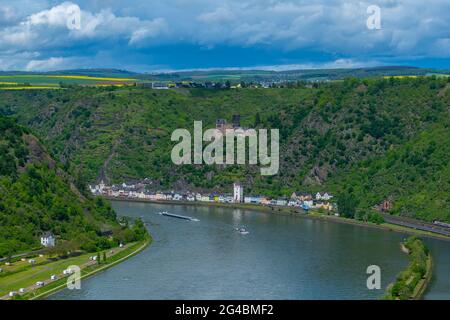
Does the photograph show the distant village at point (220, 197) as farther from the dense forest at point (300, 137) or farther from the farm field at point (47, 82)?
the farm field at point (47, 82)

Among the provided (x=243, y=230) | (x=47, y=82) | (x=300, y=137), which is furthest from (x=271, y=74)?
(x=243, y=230)

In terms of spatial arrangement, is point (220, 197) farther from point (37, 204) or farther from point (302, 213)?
point (37, 204)

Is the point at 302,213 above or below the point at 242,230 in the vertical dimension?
below

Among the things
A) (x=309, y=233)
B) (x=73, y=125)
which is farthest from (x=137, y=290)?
(x=73, y=125)

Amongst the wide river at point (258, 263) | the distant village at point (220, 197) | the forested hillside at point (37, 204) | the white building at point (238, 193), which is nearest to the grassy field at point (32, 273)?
the wide river at point (258, 263)

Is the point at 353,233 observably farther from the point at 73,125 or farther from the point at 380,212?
the point at 73,125

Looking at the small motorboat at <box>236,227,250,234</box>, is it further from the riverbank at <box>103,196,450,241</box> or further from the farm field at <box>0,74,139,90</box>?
the farm field at <box>0,74,139,90</box>

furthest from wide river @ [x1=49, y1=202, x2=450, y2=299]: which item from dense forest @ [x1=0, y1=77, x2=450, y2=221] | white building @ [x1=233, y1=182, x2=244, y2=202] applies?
white building @ [x1=233, y1=182, x2=244, y2=202]
